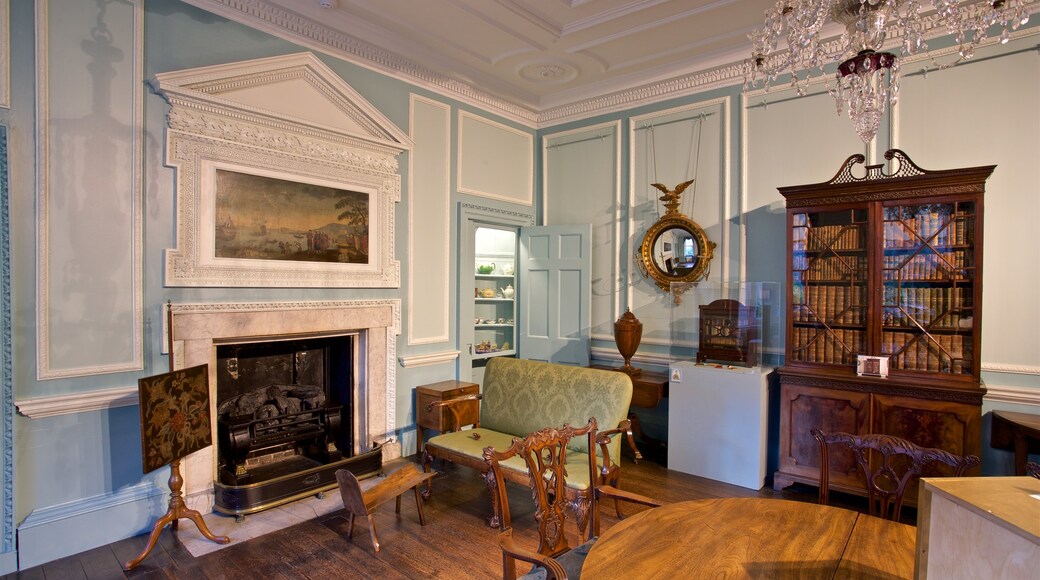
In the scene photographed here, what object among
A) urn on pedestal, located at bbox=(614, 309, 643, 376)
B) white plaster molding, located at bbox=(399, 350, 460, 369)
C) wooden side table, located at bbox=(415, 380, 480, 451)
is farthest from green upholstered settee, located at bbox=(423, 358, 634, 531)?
urn on pedestal, located at bbox=(614, 309, 643, 376)

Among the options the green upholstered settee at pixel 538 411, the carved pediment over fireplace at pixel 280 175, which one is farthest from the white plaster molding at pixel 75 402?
the green upholstered settee at pixel 538 411

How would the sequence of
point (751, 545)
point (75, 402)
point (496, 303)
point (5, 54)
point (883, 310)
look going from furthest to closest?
1. point (496, 303)
2. point (883, 310)
3. point (75, 402)
4. point (5, 54)
5. point (751, 545)

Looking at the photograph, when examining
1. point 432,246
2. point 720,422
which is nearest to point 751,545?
point 720,422

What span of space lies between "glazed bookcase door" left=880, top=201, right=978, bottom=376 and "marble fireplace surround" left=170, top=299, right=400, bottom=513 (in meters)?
3.85

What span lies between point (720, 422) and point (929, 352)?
149 cm

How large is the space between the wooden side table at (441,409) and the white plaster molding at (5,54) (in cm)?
332

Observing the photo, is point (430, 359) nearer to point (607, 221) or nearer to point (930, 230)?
point (607, 221)

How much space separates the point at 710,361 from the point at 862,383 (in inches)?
44.2

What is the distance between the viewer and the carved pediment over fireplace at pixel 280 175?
350 cm

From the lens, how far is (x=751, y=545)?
164 cm

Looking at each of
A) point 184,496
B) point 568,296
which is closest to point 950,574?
point 184,496

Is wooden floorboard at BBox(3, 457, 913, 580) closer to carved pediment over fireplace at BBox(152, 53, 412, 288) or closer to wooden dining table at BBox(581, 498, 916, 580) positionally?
wooden dining table at BBox(581, 498, 916, 580)

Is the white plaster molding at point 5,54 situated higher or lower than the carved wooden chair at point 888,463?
higher

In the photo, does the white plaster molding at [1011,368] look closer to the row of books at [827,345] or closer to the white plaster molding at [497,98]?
the row of books at [827,345]
